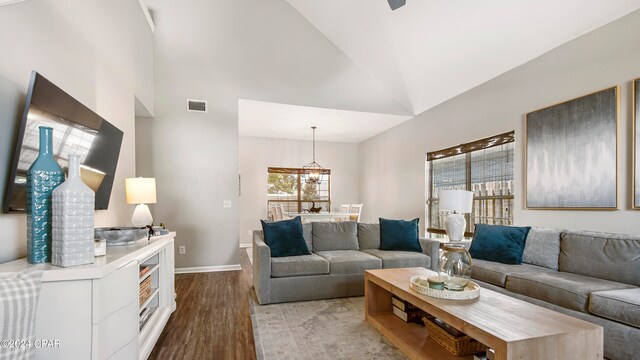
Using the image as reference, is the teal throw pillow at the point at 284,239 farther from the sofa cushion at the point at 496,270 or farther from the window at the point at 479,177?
the window at the point at 479,177

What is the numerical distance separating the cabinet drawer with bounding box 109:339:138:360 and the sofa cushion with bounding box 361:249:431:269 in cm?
257

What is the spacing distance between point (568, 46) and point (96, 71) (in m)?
4.73

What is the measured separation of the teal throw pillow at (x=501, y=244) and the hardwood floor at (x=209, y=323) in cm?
260

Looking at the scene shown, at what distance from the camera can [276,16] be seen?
5.02m

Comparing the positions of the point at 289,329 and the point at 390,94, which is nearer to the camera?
the point at 289,329

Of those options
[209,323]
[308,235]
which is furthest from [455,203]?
[209,323]

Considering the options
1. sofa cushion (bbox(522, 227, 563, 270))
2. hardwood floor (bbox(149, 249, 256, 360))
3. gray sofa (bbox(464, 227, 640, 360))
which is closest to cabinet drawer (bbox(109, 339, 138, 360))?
hardwood floor (bbox(149, 249, 256, 360))

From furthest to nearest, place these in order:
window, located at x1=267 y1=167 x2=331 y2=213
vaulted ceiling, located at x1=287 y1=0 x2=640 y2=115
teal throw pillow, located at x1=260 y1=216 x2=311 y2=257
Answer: window, located at x1=267 y1=167 x2=331 y2=213 < teal throw pillow, located at x1=260 y1=216 x2=311 y2=257 < vaulted ceiling, located at x1=287 y1=0 x2=640 y2=115

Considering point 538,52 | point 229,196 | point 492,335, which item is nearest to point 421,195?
point 538,52

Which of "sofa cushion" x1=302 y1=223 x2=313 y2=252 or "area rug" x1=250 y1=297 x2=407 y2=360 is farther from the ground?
"sofa cushion" x1=302 y1=223 x2=313 y2=252

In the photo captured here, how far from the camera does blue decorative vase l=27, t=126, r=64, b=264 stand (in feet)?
4.83

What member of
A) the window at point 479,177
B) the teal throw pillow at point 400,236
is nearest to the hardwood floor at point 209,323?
the teal throw pillow at point 400,236

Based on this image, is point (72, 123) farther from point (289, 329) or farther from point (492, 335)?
point (492, 335)

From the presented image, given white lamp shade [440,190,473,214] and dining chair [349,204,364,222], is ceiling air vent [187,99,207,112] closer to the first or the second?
dining chair [349,204,364,222]
